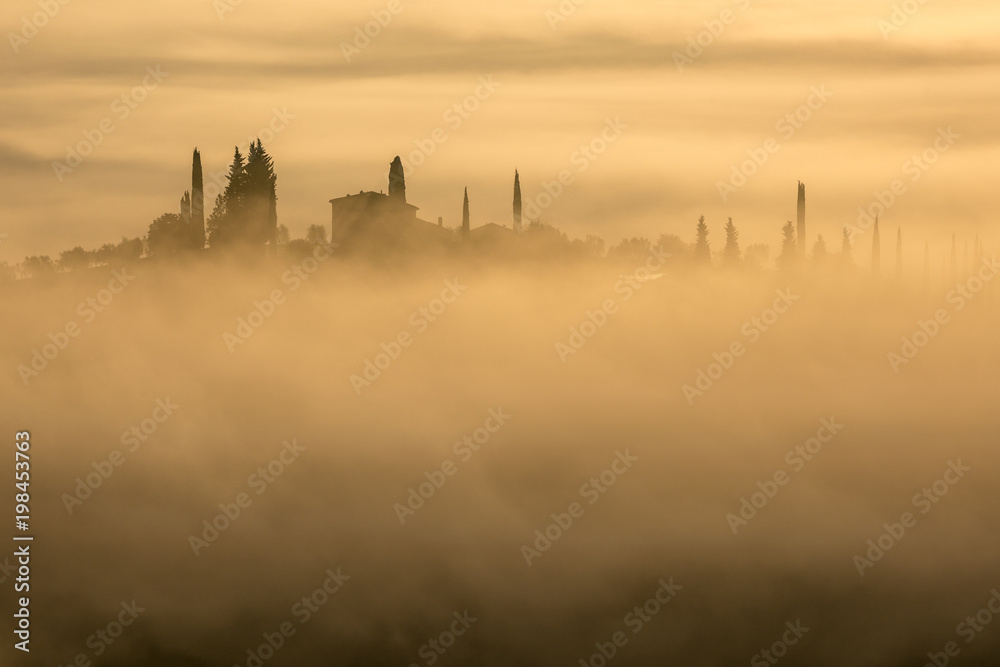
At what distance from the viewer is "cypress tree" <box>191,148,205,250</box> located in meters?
112

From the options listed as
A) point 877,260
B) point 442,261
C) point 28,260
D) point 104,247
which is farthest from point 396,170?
point 877,260

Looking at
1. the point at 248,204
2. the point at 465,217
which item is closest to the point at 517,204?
the point at 465,217

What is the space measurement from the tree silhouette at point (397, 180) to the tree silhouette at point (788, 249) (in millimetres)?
79785

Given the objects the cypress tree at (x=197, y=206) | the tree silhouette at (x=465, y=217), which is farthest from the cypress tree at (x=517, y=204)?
the cypress tree at (x=197, y=206)

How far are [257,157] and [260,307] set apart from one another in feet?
180

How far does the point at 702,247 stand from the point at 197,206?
3578 inches

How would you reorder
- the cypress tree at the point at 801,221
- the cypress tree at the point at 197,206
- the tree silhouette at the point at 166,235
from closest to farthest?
the cypress tree at the point at 197,206, the tree silhouette at the point at 166,235, the cypress tree at the point at 801,221

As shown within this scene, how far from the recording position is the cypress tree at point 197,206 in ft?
367

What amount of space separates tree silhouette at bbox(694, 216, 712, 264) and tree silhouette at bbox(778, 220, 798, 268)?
39.1 ft

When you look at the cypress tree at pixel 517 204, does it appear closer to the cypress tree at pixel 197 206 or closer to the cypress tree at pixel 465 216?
the cypress tree at pixel 465 216

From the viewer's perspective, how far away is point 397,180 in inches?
4552

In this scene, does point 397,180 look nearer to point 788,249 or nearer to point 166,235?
point 166,235

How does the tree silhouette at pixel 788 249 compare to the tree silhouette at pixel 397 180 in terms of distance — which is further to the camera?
the tree silhouette at pixel 788 249

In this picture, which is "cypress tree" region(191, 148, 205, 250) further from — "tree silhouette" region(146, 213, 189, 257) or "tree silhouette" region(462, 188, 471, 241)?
"tree silhouette" region(462, 188, 471, 241)
